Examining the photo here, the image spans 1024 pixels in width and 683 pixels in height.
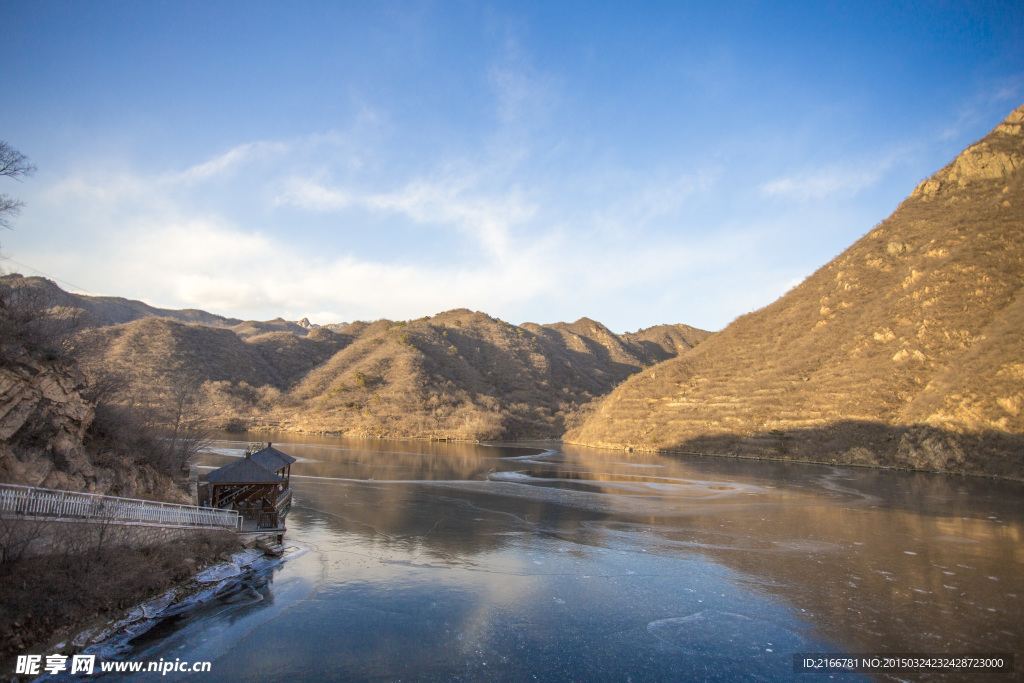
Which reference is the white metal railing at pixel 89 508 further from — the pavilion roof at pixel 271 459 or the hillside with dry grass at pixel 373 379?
the hillside with dry grass at pixel 373 379

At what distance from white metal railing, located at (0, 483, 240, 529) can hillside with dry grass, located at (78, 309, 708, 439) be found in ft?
196

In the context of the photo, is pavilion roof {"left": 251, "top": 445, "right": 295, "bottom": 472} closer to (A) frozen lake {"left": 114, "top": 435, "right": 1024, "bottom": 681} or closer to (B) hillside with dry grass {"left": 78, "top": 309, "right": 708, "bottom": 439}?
(A) frozen lake {"left": 114, "top": 435, "right": 1024, "bottom": 681}

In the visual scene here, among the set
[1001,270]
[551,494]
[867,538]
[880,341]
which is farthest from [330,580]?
[1001,270]

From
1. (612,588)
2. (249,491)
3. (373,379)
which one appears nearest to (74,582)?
(249,491)

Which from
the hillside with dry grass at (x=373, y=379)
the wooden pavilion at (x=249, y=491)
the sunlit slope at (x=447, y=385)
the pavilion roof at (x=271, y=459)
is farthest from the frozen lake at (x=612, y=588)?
the sunlit slope at (x=447, y=385)

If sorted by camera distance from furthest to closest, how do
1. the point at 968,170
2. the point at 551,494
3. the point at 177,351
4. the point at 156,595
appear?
the point at 177,351 → the point at 968,170 → the point at 551,494 → the point at 156,595

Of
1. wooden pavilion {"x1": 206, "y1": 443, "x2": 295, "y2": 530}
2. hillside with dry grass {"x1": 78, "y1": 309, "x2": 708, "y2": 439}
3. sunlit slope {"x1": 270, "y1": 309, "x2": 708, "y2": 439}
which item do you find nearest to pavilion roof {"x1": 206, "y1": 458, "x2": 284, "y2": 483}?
wooden pavilion {"x1": 206, "y1": 443, "x2": 295, "y2": 530}

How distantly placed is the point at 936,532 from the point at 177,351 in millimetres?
120889

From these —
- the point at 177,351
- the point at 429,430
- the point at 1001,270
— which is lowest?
the point at 429,430

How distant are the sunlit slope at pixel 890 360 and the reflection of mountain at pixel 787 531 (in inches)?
293

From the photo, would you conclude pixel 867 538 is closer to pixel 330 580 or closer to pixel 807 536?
pixel 807 536

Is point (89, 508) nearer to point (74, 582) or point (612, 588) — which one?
point (74, 582)

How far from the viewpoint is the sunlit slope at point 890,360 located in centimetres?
4716

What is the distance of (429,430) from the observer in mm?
92875
